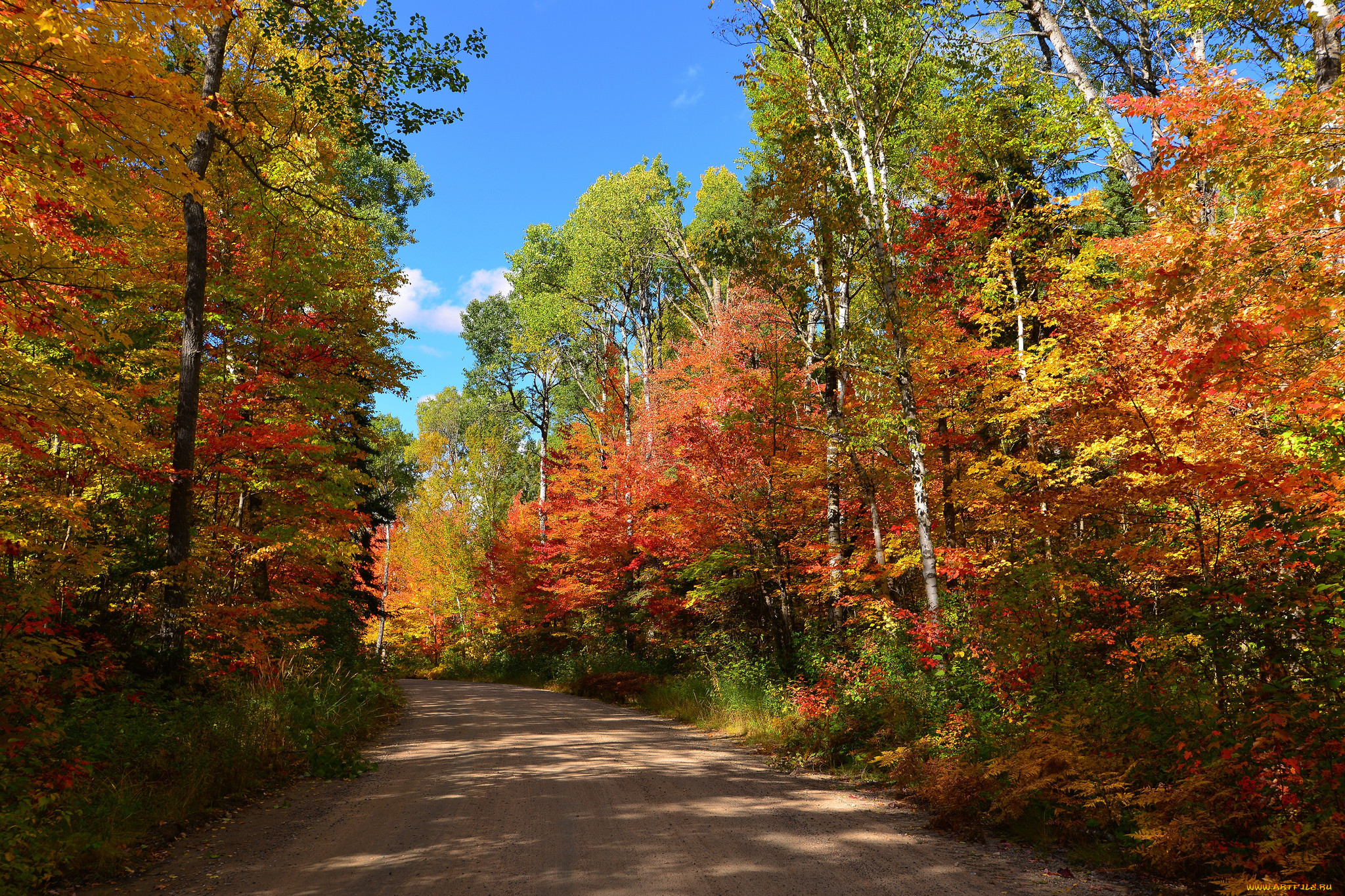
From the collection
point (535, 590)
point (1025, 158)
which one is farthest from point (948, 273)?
point (535, 590)

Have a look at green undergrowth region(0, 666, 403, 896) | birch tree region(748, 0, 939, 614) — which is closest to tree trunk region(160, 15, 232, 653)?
green undergrowth region(0, 666, 403, 896)

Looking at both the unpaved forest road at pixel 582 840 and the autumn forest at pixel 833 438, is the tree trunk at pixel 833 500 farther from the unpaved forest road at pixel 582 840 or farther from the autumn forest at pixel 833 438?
the unpaved forest road at pixel 582 840

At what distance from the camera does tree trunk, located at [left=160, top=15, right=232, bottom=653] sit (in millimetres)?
8766

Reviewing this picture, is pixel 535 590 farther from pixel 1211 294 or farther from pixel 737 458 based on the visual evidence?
pixel 1211 294

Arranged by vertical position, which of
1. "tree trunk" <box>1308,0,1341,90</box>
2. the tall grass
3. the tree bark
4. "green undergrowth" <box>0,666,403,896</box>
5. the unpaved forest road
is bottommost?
the tall grass

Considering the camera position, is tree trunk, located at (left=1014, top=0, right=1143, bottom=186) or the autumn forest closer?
the autumn forest

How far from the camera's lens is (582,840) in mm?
5152

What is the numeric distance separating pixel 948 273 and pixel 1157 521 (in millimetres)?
8752

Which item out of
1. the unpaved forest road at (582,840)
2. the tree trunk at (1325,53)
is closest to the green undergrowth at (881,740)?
the unpaved forest road at (582,840)

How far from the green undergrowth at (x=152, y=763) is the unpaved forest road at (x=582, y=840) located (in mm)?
361

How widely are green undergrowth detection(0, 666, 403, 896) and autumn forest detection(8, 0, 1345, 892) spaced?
52 mm

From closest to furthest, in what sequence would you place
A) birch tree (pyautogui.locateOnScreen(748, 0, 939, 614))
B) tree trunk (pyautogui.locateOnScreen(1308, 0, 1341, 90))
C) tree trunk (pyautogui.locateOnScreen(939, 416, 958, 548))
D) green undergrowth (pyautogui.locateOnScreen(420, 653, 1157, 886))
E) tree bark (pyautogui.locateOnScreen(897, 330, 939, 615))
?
green undergrowth (pyautogui.locateOnScreen(420, 653, 1157, 886)) → tree trunk (pyautogui.locateOnScreen(1308, 0, 1341, 90)) → tree bark (pyautogui.locateOnScreen(897, 330, 939, 615)) → birch tree (pyautogui.locateOnScreen(748, 0, 939, 614)) → tree trunk (pyautogui.locateOnScreen(939, 416, 958, 548))

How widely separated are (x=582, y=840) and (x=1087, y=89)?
44.6ft

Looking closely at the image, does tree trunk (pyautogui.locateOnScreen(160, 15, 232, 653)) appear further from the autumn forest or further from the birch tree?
the birch tree
